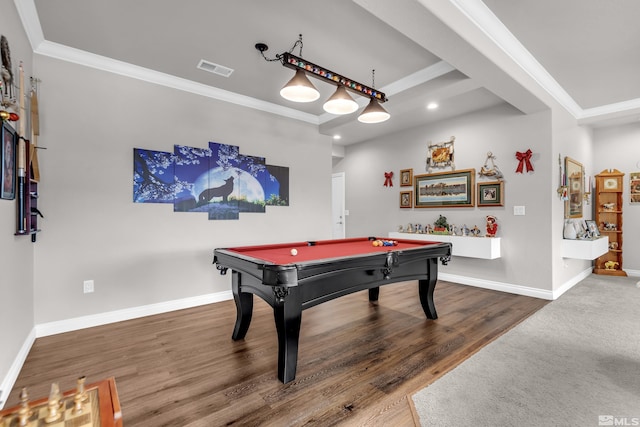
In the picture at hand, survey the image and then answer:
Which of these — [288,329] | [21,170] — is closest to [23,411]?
[288,329]

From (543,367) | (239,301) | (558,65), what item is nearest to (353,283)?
(239,301)

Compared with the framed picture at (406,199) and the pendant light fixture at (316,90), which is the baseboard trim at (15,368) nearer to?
the pendant light fixture at (316,90)

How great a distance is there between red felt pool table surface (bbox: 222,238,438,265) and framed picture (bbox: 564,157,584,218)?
2.68m

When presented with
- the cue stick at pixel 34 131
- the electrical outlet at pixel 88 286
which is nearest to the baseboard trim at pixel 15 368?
the electrical outlet at pixel 88 286

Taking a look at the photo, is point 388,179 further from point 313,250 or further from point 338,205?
point 313,250

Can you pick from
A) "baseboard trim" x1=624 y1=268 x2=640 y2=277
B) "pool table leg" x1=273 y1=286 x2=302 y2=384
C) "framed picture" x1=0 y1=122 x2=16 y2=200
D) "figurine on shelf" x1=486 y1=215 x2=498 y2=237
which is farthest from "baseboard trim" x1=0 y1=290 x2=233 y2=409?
"baseboard trim" x1=624 y1=268 x2=640 y2=277

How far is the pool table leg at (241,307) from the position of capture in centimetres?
259

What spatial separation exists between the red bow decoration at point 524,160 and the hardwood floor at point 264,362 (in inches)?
70.0

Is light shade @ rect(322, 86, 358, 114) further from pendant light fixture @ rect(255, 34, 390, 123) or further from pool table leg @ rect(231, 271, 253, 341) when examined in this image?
pool table leg @ rect(231, 271, 253, 341)

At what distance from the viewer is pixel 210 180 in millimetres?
3783

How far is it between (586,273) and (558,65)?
Result: 147 inches

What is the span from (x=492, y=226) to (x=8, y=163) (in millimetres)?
5009

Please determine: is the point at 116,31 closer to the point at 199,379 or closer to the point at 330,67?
the point at 330,67

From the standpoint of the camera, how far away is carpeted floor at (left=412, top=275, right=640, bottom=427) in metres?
1.69
